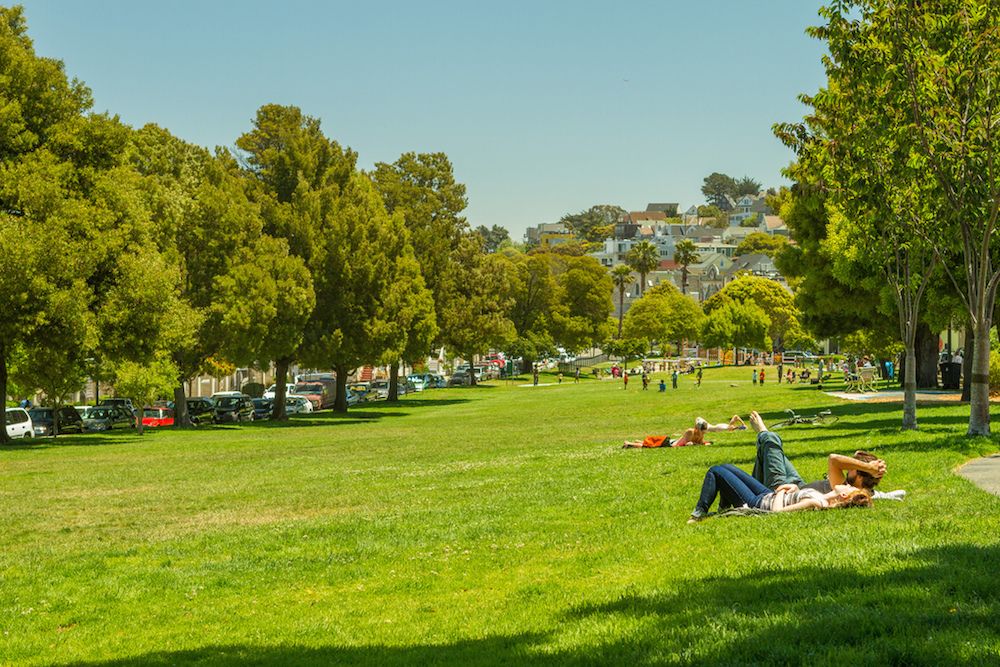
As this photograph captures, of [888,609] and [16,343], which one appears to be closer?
[888,609]

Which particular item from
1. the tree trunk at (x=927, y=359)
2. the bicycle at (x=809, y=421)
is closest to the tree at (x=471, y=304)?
the tree trunk at (x=927, y=359)

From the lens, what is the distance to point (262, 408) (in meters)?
59.2

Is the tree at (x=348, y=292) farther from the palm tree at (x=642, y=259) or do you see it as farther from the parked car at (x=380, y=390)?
the palm tree at (x=642, y=259)

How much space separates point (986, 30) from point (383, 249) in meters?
41.7

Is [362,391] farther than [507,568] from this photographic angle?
Yes

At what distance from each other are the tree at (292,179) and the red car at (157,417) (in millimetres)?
5274

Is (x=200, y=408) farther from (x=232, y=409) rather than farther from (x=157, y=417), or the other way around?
(x=232, y=409)

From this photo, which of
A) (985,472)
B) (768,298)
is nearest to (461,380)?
(768,298)

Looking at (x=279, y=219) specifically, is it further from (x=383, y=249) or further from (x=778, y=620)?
(x=778, y=620)

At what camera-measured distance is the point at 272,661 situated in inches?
303

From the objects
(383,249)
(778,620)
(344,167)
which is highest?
(344,167)

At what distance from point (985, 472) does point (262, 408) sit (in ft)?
159

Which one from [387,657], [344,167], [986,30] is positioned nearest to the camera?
[387,657]

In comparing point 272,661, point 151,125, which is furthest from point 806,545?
point 151,125
